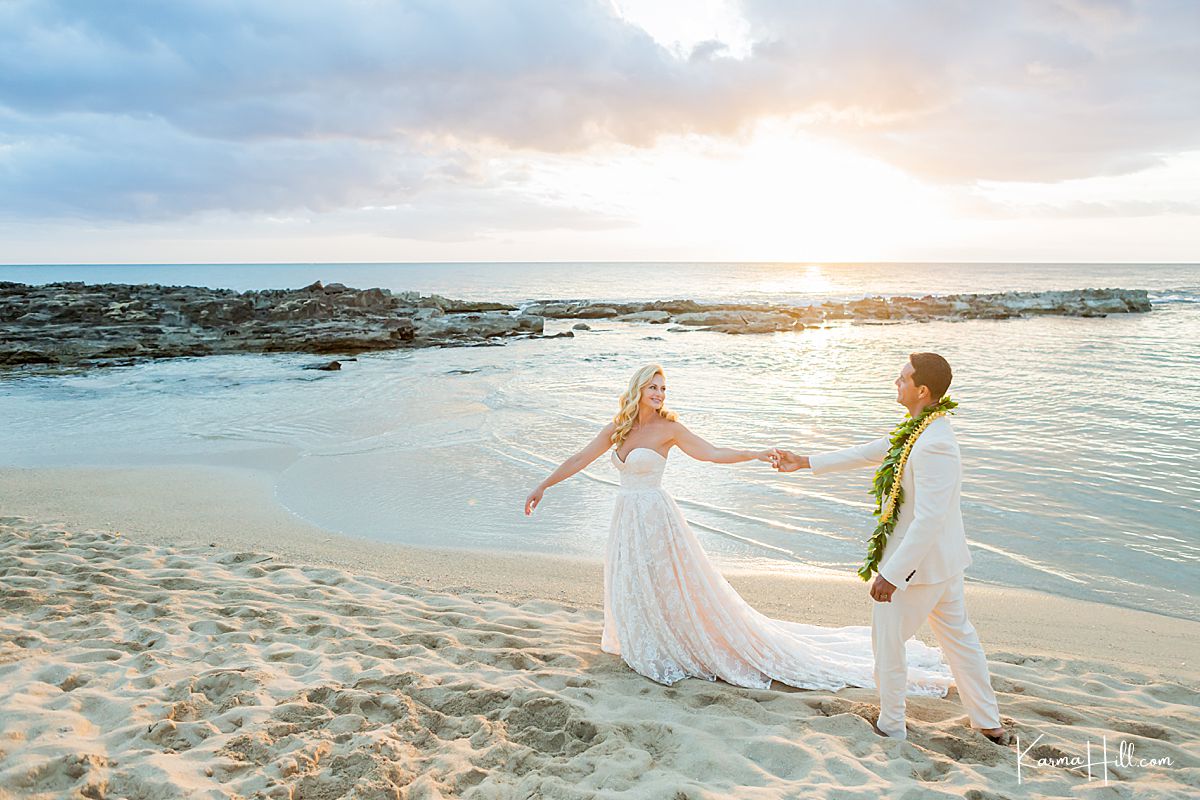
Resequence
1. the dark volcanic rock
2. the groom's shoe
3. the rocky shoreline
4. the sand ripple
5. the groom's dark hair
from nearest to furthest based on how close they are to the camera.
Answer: the sand ripple, the groom's dark hair, the groom's shoe, the dark volcanic rock, the rocky shoreline

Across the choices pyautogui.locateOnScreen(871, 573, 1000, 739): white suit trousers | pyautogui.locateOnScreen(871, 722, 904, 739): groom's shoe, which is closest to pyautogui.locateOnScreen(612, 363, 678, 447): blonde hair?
pyautogui.locateOnScreen(871, 573, 1000, 739): white suit trousers

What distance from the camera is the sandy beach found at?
12.4 ft

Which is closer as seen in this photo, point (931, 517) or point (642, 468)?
point (931, 517)

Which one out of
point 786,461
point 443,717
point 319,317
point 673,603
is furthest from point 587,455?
point 319,317

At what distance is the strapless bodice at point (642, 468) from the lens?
5.25 metres

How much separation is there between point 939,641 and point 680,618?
5.37 ft

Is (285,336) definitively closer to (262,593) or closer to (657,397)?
(262,593)

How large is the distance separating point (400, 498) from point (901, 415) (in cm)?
1073

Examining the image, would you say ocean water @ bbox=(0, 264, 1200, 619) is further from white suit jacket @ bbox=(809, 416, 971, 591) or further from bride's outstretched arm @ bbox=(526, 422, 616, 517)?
white suit jacket @ bbox=(809, 416, 971, 591)

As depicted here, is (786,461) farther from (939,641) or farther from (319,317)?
(319,317)

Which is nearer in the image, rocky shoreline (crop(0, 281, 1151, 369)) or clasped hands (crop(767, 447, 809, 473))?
clasped hands (crop(767, 447, 809, 473))

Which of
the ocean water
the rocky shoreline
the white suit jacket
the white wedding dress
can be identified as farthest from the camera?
the rocky shoreline

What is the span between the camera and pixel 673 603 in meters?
5.23

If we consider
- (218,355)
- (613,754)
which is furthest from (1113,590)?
(218,355)
